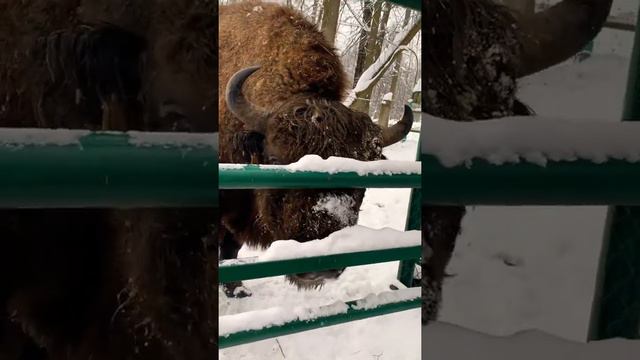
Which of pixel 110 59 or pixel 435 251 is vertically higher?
pixel 110 59

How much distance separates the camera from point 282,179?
7.11 ft

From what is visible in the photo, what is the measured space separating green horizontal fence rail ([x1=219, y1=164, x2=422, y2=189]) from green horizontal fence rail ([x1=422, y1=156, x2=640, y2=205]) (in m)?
1.46

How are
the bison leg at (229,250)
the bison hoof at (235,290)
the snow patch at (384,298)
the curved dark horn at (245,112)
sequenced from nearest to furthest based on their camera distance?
the snow patch at (384,298) < the curved dark horn at (245,112) < the bison leg at (229,250) < the bison hoof at (235,290)

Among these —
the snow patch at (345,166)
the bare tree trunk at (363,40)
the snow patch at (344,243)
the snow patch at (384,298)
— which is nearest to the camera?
the snow patch at (344,243)

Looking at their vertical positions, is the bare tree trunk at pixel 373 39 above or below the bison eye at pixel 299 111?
above

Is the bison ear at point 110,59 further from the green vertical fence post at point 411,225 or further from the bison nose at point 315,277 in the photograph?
the green vertical fence post at point 411,225

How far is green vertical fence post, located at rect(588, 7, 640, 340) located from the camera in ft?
2.30

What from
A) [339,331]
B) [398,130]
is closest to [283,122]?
[398,130]

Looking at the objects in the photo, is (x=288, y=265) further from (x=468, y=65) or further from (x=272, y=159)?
(x=468, y=65)

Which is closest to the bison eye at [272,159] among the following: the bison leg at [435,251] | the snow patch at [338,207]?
the snow patch at [338,207]

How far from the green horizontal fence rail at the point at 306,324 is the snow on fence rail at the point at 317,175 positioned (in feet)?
1.97

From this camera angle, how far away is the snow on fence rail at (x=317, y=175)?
6.81 feet

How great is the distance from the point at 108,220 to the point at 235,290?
161 inches

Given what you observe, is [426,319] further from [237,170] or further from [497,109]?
[237,170]
